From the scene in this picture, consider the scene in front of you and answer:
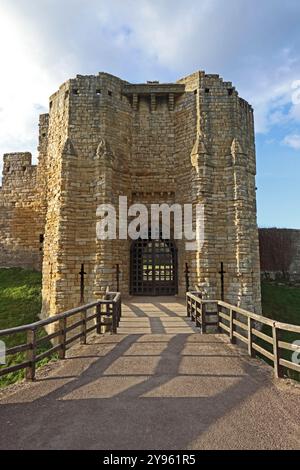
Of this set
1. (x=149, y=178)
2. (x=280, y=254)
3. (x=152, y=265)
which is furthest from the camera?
(x=280, y=254)

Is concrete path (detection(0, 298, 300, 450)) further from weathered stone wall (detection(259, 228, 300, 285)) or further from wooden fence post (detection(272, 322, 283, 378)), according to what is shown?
weathered stone wall (detection(259, 228, 300, 285))

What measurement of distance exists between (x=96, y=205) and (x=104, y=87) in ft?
16.1

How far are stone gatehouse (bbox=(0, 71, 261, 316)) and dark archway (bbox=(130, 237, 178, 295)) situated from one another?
1.7 inches

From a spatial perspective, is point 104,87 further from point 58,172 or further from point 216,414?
point 216,414

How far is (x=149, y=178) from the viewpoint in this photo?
13562 mm

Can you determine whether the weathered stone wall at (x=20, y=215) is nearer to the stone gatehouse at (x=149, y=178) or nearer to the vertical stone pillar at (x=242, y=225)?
the stone gatehouse at (x=149, y=178)

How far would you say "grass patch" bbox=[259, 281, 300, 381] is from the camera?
1291 cm

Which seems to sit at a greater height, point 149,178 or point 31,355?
point 149,178

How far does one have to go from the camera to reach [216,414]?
141 inches

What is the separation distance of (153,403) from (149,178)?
35.0 ft

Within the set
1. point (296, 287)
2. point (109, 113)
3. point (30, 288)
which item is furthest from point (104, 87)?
point (296, 287)

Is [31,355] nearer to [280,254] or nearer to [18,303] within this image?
[18,303]

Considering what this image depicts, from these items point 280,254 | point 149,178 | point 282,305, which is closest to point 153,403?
point 149,178

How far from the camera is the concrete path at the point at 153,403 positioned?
10.0 feet
